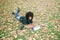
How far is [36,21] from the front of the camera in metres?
12.5

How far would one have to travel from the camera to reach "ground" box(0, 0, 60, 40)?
10.0 metres

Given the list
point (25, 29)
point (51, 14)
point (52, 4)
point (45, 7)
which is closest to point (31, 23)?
point (25, 29)

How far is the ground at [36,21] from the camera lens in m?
10.0

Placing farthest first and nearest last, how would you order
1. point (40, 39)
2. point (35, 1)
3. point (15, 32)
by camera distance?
point (35, 1) → point (15, 32) → point (40, 39)

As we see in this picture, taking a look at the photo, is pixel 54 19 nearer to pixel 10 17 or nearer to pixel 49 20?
pixel 49 20

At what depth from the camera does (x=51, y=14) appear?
14680mm

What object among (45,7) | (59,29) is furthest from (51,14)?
(59,29)

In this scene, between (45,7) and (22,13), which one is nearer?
(22,13)

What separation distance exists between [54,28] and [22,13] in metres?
3.98

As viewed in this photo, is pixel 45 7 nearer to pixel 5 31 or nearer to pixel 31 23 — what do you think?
pixel 31 23

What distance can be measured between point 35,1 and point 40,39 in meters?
10.3

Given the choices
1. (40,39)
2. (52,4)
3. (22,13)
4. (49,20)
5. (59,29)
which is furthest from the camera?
(52,4)

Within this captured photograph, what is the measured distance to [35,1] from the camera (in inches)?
766

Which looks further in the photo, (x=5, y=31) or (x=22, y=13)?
(x=22, y=13)
